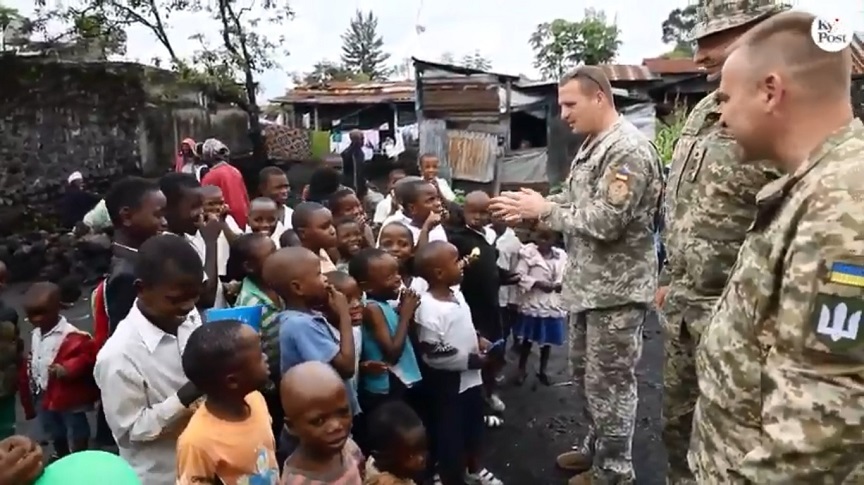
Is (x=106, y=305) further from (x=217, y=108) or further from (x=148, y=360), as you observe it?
(x=217, y=108)

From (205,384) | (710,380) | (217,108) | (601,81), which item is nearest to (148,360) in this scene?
(205,384)

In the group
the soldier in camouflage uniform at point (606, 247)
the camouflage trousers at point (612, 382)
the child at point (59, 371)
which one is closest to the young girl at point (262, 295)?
the child at point (59, 371)

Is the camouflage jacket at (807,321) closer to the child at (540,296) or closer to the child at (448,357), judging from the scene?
the child at (448,357)

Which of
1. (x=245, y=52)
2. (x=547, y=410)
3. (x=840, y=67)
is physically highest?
(x=245, y=52)

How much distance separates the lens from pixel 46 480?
1478 mm

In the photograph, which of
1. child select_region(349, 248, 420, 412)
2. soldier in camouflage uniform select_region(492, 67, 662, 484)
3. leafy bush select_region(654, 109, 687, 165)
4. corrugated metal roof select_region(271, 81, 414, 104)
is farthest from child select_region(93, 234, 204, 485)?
corrugated metal roof select_region(271, 81, 414, 104)

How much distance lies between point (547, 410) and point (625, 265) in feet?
5.76

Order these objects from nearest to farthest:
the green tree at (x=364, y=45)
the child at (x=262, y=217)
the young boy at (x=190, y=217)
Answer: the young boy at (x=190, y=217), the child at (x=262, y=217), the green tree at (x=364, y=45)

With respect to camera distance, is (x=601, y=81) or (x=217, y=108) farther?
(x=217, y=108)

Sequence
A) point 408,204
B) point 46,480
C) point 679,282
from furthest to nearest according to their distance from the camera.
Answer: point 408,204 < point 679,282 < point 46,480

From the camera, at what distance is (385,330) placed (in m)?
3.27

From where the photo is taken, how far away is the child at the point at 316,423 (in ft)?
7.48

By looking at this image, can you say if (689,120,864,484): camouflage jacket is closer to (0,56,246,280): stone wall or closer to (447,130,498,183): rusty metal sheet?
(0,56,246,280): stone wall

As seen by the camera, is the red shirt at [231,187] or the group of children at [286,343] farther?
the red shirt at [231,187]
